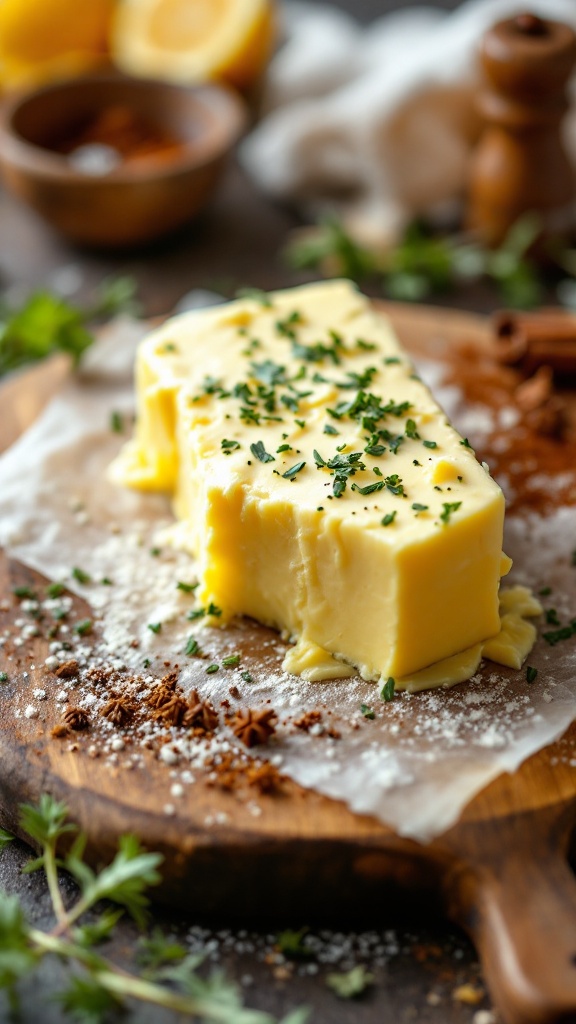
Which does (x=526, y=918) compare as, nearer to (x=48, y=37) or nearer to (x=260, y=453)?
(x=260, y=453)

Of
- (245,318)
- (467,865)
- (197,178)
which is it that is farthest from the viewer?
(197,178)

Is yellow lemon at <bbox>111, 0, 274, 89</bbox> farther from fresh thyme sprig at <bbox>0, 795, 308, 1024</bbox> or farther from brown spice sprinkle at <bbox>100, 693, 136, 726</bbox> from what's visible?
fresh thyme sprig at <bbox>0, 795, 308, 1024</bbox>

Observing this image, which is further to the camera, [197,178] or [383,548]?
[197,178]

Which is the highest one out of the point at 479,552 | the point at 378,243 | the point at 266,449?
the point at 266,449

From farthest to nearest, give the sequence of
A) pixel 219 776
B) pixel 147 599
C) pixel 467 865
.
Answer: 1. pixel 147 599
2. pixel 219 776
3. pixel 467 865

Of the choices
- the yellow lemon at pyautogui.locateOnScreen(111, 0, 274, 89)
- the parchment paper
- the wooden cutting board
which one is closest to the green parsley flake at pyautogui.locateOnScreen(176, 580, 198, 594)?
the parchment paper

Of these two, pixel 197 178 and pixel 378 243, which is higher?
pixel 197 178

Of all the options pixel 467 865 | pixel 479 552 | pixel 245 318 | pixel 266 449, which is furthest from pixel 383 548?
pixel 245 318

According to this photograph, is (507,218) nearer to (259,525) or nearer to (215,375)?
(215,375)
